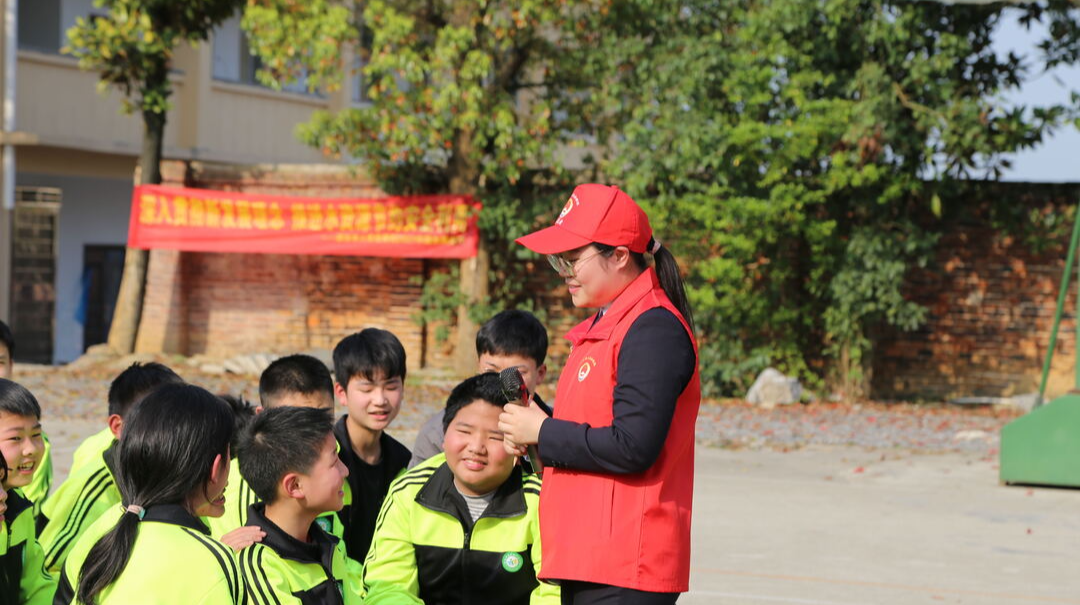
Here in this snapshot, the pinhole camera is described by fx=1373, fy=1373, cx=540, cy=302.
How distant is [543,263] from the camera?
17.6 m

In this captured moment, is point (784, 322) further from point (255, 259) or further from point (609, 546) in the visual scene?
point (609, 546)

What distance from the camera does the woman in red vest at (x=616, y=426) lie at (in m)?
3.19

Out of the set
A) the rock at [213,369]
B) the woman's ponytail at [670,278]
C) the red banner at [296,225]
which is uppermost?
the red banner at [296,225]

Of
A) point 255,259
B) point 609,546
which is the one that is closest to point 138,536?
point 609,546

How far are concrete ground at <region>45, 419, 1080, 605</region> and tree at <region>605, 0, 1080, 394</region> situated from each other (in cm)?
403

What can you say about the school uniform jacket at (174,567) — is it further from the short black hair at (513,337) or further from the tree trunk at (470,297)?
the tree trunk at (470,297)

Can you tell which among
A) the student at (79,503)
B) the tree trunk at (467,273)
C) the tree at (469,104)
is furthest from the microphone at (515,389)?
the tree trunk at (467,273)

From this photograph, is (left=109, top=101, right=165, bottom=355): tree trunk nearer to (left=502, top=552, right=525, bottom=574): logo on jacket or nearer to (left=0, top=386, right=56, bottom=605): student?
(left=0, top=386, right=56, bottom=605): student

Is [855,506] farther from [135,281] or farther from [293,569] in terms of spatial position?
[135,281]

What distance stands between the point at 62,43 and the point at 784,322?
37.5 feet

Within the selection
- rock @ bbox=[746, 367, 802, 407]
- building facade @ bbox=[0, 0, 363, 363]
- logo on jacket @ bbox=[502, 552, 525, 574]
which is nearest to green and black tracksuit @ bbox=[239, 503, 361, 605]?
logo on jacket @ bbox=[502, 552, 525, 574]

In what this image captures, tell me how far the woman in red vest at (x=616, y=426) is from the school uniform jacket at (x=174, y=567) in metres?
0.75

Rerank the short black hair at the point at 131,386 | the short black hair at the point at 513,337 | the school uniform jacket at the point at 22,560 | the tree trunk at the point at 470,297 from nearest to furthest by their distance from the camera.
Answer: the school uniform jacket at the point at 22,560
the short black hair at the point at 131,386
the short black hair at the point at 513,337
the tree trunk at the point at 470,297

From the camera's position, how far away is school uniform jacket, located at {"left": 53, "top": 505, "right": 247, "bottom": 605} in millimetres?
2924
